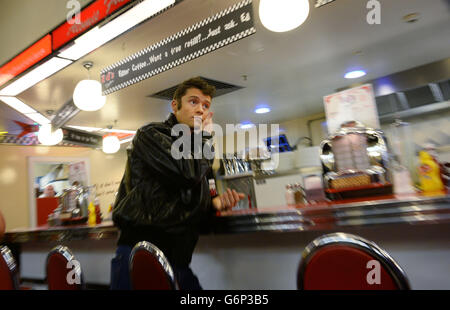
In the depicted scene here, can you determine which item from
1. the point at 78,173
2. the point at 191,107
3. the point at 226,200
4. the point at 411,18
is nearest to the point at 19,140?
the point at 78,173

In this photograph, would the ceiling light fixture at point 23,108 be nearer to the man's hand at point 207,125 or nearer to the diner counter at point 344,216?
the man's hand at point 207,125

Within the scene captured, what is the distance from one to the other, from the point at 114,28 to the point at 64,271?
2.03 m

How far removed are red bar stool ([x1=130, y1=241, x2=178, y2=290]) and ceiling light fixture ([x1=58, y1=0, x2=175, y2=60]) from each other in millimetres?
1920

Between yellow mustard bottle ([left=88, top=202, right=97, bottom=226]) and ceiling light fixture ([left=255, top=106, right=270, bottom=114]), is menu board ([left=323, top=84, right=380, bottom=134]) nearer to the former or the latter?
yellow mustard bottle ([left=88, top=202, right=97, bottom=226])

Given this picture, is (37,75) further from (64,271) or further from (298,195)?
(298,195)

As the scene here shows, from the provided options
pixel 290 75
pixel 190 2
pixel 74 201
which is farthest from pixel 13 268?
pixel 290 75

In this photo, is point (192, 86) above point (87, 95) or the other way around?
the other way around

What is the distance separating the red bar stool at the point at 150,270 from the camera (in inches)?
38.3

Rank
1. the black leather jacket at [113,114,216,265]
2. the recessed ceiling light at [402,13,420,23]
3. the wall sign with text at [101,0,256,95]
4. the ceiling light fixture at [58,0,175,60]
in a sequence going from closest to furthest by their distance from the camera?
the black leather jacket at [113,114,216,265], the wall sign with text at [101,0,256,95], the ceiling light fixture at [58,0,175,60], the recessed ceiling light at [402,13,420,23]

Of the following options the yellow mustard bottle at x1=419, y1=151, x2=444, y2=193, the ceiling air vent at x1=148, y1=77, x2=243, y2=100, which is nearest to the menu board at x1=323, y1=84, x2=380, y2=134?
the yellow mustard bottle at x1=419, y1=151, x2=444, y2=193

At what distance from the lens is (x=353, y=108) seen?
1787mm

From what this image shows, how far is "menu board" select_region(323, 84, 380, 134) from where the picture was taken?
1.75 m

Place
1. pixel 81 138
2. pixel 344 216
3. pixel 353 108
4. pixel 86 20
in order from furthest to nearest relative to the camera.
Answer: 1. pixel 81 138
2. pixel 86 20
3. pixel 353 108
4. pixel 344 216
